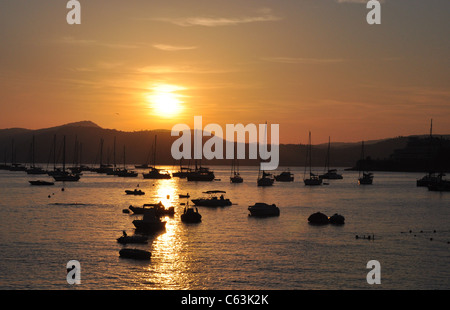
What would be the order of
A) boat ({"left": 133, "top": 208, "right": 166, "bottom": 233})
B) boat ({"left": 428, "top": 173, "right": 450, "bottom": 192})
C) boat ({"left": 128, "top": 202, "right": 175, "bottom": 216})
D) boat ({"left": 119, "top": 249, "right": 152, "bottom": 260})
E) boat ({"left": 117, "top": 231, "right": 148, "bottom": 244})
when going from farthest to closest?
boat ({"left": 428, "top": 173, "right": 450, "bottom": 192}) < boat ({"left": 128, "top": 202, "right": 175, "bottom": 216}) < boat ({"left": 133, "top": 208, "right": 166, "bottom": 233}) < boat ({"left": 117, "top": 231, "right": 148, "bottom": 244}) < boat ({"left": 119, "top": 249, "right": 152, "bottom": 260})

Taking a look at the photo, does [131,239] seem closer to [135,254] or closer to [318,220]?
A: [135,254]

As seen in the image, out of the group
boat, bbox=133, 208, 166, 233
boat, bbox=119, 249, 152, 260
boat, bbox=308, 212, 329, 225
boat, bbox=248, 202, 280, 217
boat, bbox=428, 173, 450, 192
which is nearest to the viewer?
boat, bbox=119, 249, 152, 260

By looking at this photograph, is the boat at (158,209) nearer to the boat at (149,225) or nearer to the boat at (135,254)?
the boat at (149,225)

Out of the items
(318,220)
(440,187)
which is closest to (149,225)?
(318,220)

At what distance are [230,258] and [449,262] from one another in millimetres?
20512

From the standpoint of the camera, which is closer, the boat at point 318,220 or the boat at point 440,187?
the boat at point 318,220

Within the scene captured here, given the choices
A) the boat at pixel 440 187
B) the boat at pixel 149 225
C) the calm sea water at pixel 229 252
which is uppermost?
the boat at pixel 440 187

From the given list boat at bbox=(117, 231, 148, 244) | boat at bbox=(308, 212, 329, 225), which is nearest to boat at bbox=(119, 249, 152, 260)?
boat at bbox=(117, 231, 148, 244)

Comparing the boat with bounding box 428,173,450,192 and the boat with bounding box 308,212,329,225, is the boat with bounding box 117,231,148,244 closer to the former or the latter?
the boat with bounding box 308,212,329,225

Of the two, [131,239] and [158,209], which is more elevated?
[158,209]

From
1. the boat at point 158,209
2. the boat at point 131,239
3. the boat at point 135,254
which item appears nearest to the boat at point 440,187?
the boat at point 158,209

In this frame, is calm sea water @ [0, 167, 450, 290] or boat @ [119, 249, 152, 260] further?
boat @ [119, 249, 152, 260]

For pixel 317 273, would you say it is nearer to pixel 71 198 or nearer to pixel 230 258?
pixel 230 258

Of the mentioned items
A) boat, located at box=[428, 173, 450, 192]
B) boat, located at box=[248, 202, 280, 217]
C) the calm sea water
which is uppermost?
boat, located at box=[428, 173, 450, 192]
